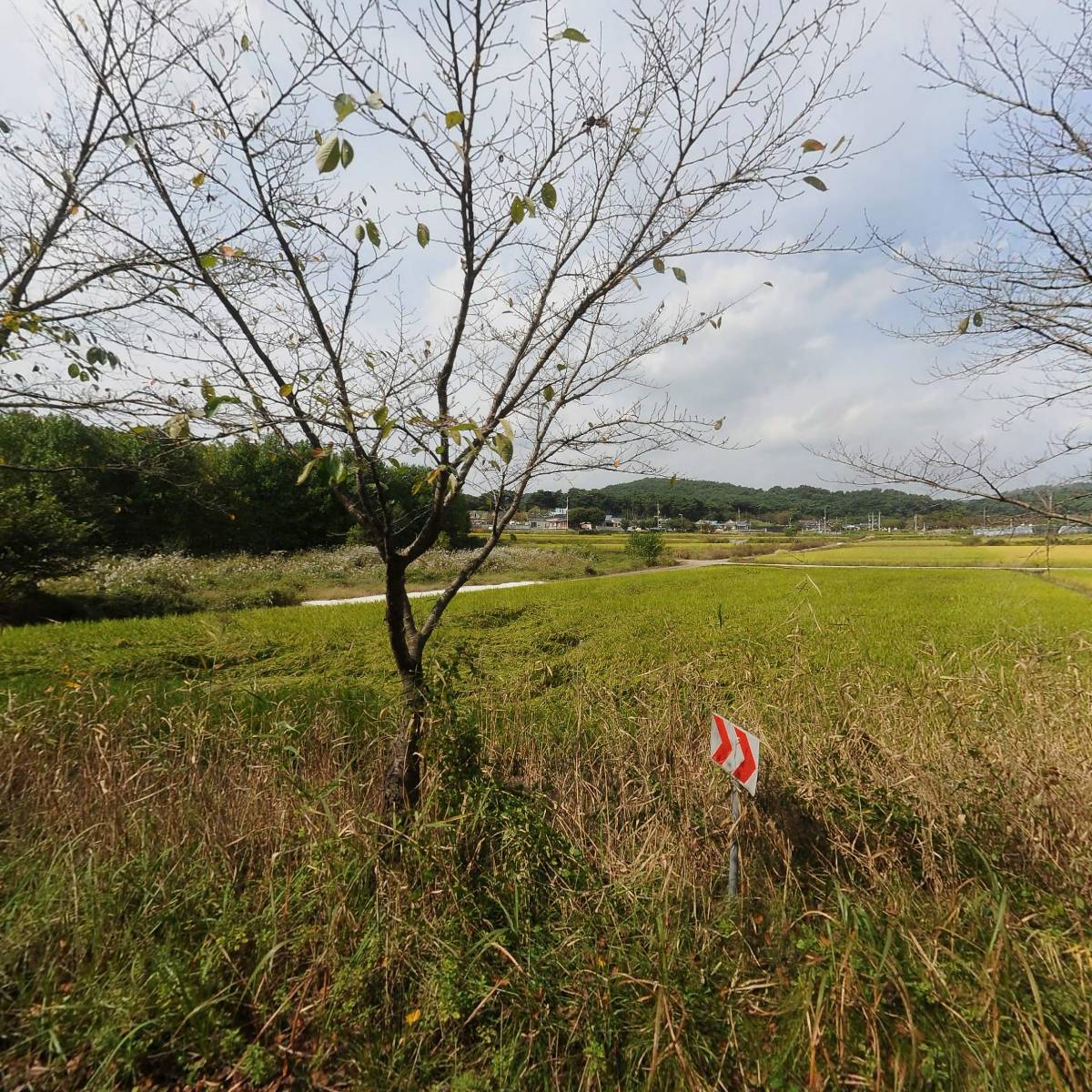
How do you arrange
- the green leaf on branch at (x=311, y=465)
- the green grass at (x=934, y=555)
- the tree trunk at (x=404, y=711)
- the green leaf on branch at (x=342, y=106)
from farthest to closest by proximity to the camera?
the green grass at (x=934, y=555)
the tree trunk at (x=404, y=711)
the green leaf on branch at (x=311, y=465)
the green leaf on branch at (x=342, y=106)

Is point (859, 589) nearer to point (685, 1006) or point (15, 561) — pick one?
point (685, 1006)

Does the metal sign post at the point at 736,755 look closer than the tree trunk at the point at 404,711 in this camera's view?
Yes

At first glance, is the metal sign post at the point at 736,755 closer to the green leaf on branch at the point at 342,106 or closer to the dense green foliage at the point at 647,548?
the green leaf on branch at the point at 342,106

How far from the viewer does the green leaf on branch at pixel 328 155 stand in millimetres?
1298

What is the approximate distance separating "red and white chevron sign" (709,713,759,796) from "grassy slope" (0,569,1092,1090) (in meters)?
0.43

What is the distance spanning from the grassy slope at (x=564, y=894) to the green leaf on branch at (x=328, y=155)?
2170mm

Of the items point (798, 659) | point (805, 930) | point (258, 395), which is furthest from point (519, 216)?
point (798, 659)

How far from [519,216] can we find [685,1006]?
8.68 ft

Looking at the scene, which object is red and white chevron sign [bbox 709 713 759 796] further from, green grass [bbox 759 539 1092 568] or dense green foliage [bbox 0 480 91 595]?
green grass [bbox 759 539 1092 568]

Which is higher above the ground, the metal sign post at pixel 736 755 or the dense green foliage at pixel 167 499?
the dense green foliage at pixel 167 499

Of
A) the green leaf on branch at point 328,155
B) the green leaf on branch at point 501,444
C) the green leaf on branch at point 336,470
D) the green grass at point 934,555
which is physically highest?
the green leaf on branch at point 328,155

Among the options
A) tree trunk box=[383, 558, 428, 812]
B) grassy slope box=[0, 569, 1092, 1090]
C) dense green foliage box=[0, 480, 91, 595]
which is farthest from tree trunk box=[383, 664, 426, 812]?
dense green foliage box=[0, 480, 91, 595]

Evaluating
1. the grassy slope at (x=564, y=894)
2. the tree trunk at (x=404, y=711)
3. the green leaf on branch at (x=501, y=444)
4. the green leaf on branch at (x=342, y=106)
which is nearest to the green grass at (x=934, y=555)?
the grassy slope at (x=564, y=894)

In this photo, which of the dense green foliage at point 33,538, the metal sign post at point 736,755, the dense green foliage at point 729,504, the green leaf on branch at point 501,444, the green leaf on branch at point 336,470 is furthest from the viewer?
the dense green foliage at point 729,504
